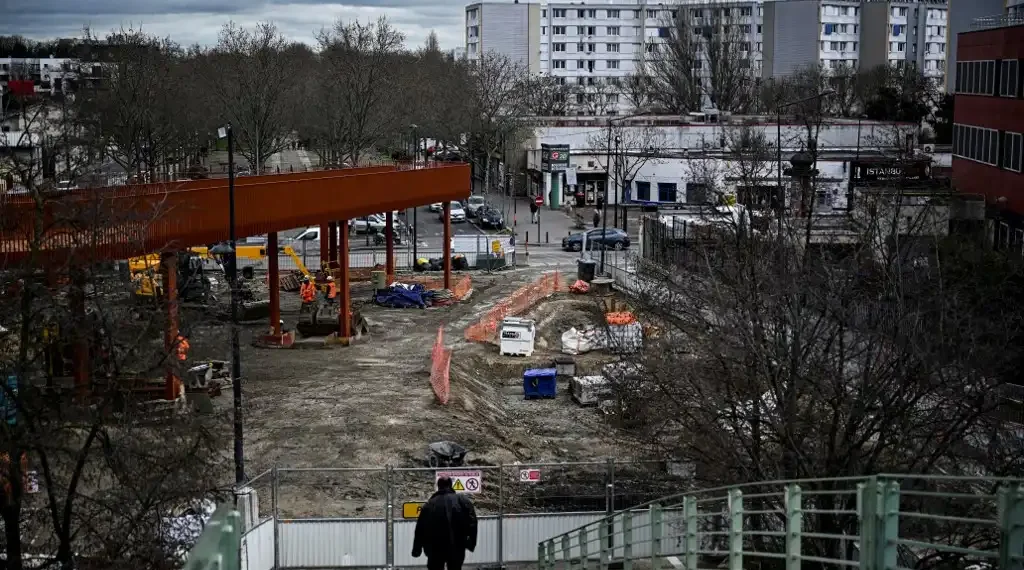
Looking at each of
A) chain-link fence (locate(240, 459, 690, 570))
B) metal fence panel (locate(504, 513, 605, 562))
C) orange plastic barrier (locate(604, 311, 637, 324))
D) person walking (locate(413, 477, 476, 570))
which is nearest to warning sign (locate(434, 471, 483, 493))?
chain-link fence (locate(240, 459, 690, 570))

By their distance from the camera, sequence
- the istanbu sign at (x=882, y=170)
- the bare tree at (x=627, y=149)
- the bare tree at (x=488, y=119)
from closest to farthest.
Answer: the istanbu sign at (x=882, y=170) < the bare tree at (x=627, y=149) < the bare tree at (x=488, y=119)

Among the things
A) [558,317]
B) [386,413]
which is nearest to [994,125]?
[558,317]

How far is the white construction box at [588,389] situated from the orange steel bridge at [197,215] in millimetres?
7189

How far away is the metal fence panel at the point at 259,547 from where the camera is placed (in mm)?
15740

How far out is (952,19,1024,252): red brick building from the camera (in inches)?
1479

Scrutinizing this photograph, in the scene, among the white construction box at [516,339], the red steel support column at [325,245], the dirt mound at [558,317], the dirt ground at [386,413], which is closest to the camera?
the dirt ground at [386,413]

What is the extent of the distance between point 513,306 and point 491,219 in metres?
24.8

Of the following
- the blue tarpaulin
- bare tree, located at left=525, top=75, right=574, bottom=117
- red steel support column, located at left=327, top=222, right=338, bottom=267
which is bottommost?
the blue tarpaulin

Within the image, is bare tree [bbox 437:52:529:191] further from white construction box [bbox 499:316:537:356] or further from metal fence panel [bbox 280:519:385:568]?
metal fence panel [bbox 280:519:385:568]

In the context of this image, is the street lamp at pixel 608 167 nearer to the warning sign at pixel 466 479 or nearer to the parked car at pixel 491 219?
the parked car at pixel 491 219

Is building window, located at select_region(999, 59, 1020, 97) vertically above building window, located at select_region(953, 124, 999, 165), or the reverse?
building window, located at select_region(999, 59, 1020, 97)

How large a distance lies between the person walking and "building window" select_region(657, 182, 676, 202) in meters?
56.8

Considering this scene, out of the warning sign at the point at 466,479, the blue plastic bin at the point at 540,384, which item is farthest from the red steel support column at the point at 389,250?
the warning sign at the point at 466,479

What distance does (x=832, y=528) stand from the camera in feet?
48.8
